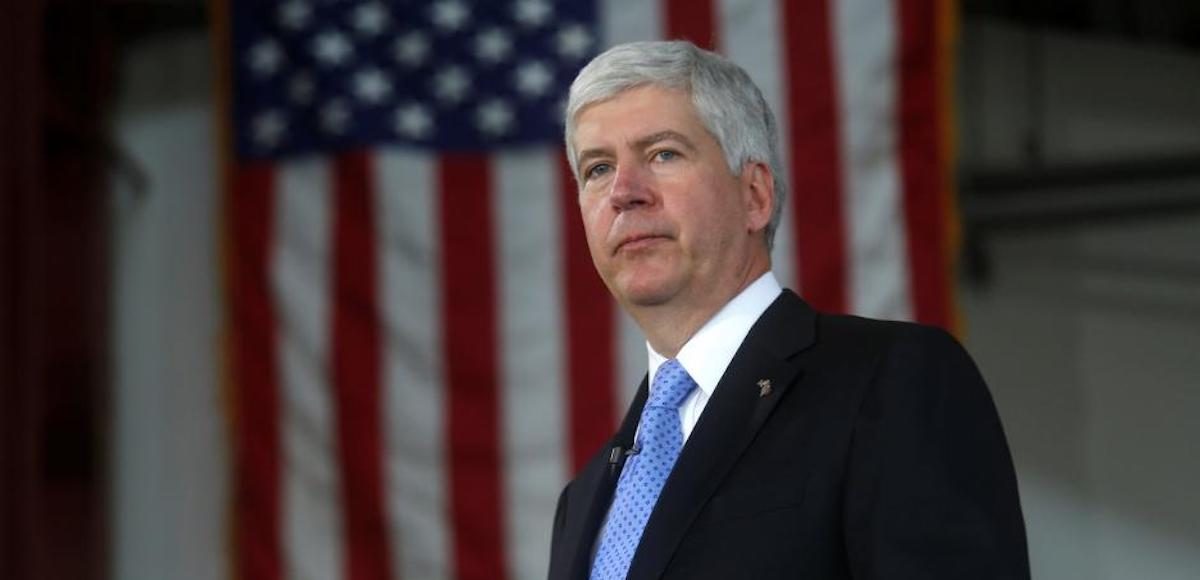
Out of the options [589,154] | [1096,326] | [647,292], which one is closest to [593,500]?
[647,292]

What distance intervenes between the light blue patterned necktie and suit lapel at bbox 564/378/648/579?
22 millimetres

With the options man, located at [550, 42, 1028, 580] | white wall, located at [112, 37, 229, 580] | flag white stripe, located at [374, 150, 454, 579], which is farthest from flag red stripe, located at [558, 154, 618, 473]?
man, located at [550, 42, 1028, 580]

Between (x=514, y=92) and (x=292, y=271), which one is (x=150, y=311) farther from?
(x=514, y=92)

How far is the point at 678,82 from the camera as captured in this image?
157 centimetres

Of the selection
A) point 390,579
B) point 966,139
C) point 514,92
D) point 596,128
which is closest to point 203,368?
point 390,579

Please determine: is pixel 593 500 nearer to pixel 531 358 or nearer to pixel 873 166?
pixel 873 166

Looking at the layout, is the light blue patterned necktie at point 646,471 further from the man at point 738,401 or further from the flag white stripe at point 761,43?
the flag white stripe at point 761,43

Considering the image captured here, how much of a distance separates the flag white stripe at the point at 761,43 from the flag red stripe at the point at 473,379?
29.6 inches

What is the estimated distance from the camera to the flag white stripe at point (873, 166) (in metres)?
4.55

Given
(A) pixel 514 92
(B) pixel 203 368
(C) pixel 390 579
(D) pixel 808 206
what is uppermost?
(A) pixel 514 92

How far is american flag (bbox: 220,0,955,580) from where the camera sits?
479 centimetres

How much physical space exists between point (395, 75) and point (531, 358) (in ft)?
2.78

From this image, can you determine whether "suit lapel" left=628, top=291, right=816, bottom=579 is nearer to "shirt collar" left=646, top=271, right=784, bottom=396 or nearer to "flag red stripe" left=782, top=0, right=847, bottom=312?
"shirt collar" left=646, top=271, right=784, bottom=396

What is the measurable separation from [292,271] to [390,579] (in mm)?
878
